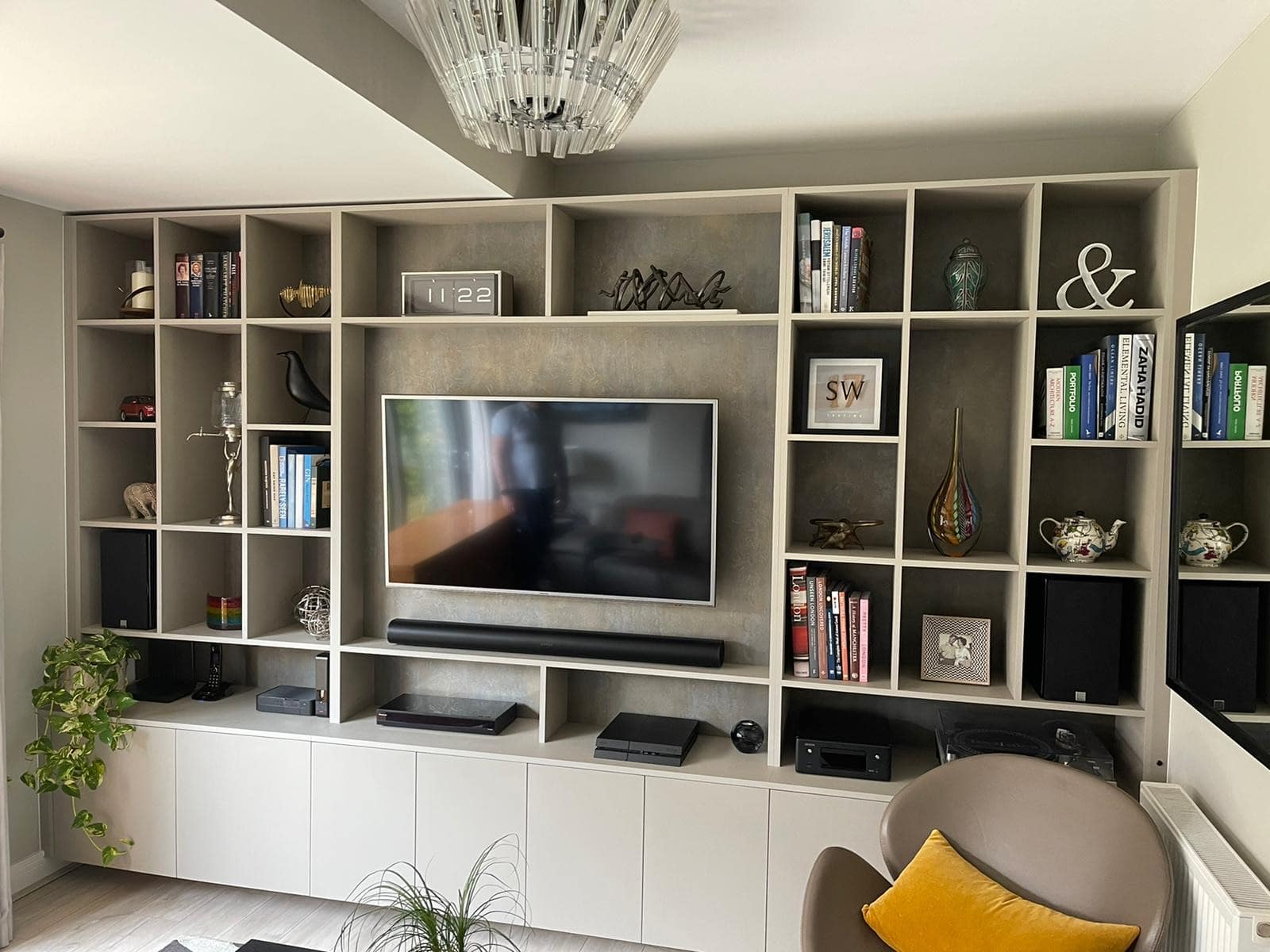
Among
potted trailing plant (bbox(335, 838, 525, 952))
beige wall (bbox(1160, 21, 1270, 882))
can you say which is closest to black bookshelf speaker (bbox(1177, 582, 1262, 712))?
beige wall (bbox(1160, 21, 1270, 882))

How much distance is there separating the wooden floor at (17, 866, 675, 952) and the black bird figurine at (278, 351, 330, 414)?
176 centimetres

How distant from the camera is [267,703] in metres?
3.41

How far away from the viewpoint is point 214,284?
3.42 metres

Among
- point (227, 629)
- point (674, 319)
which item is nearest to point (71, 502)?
point (227, 629)

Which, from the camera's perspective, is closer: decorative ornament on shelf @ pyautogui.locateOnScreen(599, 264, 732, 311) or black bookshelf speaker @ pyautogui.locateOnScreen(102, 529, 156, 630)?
decorative ornament on shelf @ pyautogui.locateOnScreen(599, 264, 732, 311)

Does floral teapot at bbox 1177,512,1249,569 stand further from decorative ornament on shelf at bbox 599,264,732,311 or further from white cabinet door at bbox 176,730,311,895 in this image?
white cabinet door at bbox 176,730,311,895

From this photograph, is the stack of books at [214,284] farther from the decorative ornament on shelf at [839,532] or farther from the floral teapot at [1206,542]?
the floral teapot at [1206,542]

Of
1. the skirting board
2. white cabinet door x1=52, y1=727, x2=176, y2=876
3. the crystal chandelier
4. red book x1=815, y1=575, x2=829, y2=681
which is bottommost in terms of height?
the skirting board

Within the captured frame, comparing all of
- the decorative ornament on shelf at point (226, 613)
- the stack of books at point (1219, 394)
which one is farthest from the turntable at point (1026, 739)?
the decorative ornament on shelf at point (226, 613)

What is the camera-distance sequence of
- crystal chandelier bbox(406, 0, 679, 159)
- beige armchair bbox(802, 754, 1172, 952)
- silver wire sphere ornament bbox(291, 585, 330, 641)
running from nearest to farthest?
crystal chandelier bbox(406, 0, 679, 159) < beige armchair bbox(802, 754, 1172, 952) < silver wire sphere ornament bbox(291, 585, 330, 641)

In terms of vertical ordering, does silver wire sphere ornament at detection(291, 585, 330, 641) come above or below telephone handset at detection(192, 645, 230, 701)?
Result: above

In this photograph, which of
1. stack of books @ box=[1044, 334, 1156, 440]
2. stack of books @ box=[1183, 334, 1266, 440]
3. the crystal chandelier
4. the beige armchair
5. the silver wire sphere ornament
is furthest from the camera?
the silver wire sphere ornament

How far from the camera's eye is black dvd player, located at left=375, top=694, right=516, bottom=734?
10.6 ft

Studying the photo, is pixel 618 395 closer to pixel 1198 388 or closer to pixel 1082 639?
pixel 1082 639
